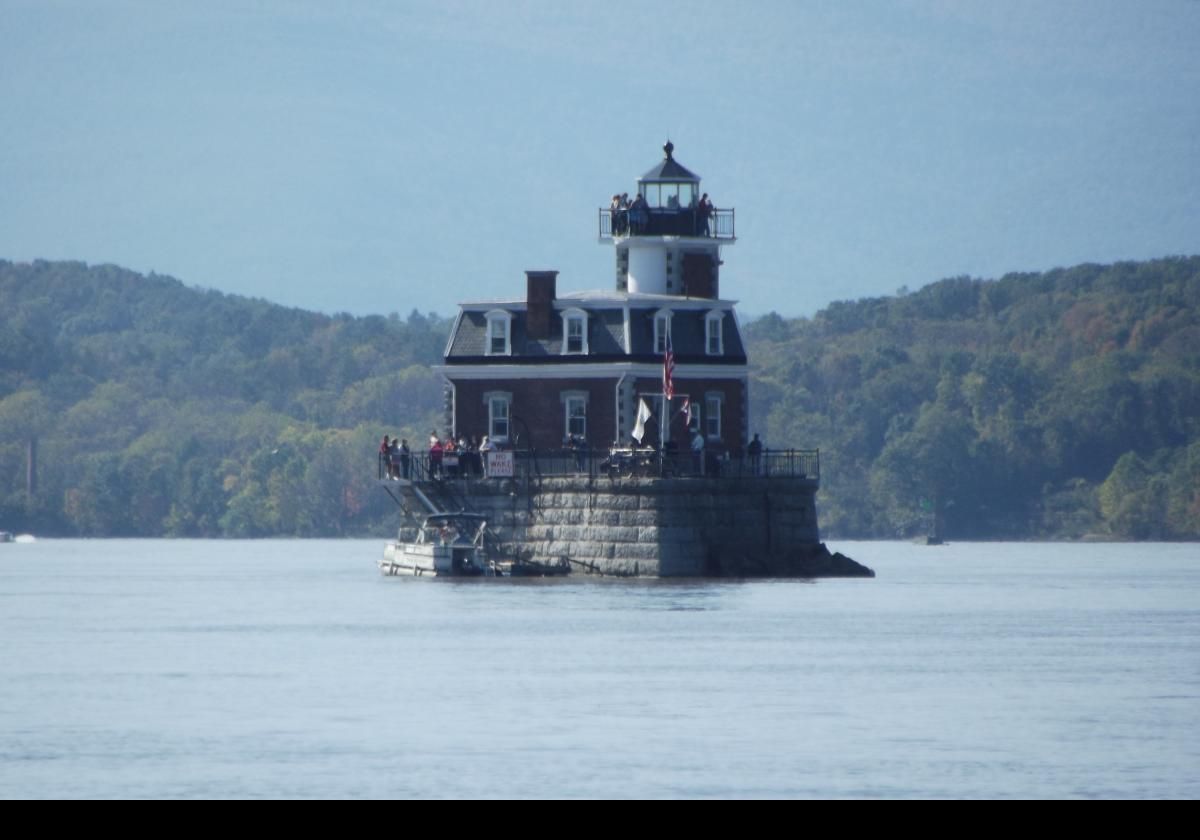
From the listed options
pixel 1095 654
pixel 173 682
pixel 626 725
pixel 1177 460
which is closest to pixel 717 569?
pixel 1095 654

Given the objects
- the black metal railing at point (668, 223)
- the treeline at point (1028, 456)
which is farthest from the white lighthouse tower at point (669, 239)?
the treeline at point (1028, 456)

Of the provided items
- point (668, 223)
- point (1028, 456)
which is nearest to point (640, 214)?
point (668, 223)

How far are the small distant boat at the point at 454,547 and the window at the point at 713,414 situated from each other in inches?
300

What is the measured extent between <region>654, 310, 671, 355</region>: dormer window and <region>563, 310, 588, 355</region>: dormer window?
2.09 meters

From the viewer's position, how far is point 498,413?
8062 cm

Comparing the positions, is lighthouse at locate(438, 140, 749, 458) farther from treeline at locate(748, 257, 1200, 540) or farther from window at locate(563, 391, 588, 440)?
treeline at locate(748, 257, 1200, 540)

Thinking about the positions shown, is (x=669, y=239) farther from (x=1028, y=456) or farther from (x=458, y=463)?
(x=1028, y=456)

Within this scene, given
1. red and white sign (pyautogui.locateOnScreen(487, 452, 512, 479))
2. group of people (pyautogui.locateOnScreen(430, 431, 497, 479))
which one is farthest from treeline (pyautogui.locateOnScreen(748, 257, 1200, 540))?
red and white sign (pyautogui.locateOnScreen(487, 452, 512, 479))

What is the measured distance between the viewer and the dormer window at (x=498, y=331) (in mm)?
80938

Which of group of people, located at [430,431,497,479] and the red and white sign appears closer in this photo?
the red and white sign

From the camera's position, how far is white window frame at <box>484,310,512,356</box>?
80938 millimetres

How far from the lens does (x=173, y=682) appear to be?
46.8 metres
